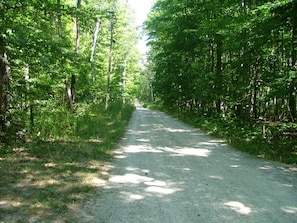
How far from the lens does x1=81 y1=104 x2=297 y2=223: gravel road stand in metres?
5.05

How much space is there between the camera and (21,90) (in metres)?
10.5

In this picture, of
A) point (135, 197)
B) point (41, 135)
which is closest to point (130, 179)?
point (135, 197)

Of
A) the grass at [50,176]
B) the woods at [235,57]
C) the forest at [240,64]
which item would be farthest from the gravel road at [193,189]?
the woods at [235,57]

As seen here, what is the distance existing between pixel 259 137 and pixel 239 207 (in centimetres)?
821

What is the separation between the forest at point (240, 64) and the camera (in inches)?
417

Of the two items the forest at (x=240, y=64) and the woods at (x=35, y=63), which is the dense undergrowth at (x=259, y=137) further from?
the woods at (x=35, y=63)

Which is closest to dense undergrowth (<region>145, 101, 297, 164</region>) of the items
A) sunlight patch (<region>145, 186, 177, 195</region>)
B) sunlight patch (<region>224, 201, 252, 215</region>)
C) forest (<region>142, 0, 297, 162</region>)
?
forest (<region>142, 0, 297, 162</region>)

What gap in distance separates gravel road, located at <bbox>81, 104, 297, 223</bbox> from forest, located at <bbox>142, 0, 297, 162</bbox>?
2.96 meters

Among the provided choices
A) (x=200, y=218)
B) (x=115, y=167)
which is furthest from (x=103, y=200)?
(x=115, y=167)

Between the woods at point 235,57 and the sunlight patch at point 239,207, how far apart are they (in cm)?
546

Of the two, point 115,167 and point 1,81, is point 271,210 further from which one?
point 1,81

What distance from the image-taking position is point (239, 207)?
17.7ft

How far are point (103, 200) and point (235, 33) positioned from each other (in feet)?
35.2

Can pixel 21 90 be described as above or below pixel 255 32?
below
